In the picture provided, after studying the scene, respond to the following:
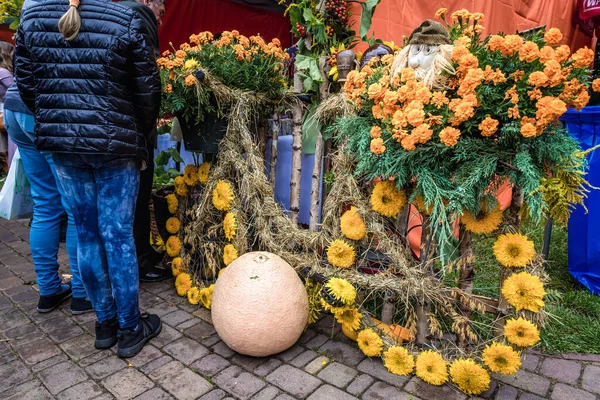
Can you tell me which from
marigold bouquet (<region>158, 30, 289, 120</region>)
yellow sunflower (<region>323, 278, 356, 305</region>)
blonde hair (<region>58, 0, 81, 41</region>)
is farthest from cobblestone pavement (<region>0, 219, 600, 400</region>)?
blonde hair (<region>58, 0, 81, 41</region>)

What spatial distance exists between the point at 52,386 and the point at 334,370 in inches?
62.7

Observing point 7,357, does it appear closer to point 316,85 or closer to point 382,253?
point 382,253

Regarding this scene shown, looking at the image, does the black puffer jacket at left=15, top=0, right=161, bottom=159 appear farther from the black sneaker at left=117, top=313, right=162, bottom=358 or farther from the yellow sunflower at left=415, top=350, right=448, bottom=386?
the yellow sunflower at left=415, top=350, right=448, bottom=386

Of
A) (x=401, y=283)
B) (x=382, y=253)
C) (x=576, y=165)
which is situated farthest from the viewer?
(x=382, y=253)

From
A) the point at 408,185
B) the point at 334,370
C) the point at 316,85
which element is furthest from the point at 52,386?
the point at 316,85

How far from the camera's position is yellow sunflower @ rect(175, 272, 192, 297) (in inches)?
129

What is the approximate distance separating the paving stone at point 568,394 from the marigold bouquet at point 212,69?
271cm

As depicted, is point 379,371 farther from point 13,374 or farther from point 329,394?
point 13,374

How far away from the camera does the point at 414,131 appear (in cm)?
195

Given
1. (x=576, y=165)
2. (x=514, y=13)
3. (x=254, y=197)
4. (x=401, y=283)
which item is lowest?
(x=401, y=283)

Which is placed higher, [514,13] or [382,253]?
[514,13]

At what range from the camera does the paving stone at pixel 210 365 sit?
237 centimetres

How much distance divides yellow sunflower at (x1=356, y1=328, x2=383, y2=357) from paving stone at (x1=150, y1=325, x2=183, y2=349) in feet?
4.04

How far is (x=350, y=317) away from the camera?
98.4 inches
